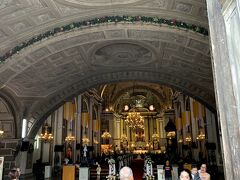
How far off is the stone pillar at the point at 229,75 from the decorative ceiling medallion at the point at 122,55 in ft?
24.6

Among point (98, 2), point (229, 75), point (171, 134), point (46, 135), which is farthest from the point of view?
point (171, 134)

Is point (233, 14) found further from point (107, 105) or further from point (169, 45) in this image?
point (107, 105)

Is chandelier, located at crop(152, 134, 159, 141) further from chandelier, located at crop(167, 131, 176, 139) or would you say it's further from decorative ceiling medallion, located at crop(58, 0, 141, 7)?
decorative ceiling medallion, located at crop(58, 0, 141, 7)

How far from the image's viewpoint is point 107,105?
32.9 meters

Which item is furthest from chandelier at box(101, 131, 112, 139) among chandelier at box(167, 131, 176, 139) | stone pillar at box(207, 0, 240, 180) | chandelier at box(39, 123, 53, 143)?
stone pillar at box(207, 0, 240, 180)

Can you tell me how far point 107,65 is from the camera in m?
12.9

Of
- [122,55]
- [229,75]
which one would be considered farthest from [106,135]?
[229,75]

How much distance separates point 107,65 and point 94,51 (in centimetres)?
182

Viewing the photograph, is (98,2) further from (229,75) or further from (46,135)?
(46,135)

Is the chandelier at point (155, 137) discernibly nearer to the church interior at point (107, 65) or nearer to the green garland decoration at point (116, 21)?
the church interior at point (107, 65)

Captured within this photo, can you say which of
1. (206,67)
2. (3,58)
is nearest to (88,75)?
(3,58)

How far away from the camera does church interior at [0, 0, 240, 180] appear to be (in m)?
3.35

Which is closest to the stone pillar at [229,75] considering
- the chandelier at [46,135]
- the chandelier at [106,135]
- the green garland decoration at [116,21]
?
the green garland decoration at [116,21]

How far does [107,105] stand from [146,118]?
17.7 feet
